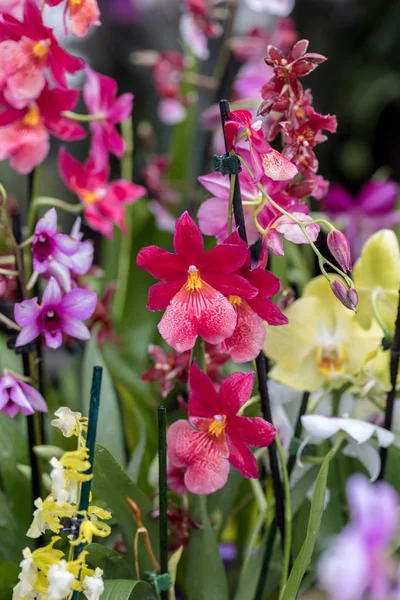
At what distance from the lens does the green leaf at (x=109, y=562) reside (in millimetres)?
428

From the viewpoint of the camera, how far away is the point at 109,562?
0.44 meters

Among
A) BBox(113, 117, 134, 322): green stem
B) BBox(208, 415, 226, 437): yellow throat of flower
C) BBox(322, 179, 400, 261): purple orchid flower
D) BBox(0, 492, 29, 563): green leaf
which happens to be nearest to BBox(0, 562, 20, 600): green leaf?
BBox(0, 492, 29, 563): green leaf

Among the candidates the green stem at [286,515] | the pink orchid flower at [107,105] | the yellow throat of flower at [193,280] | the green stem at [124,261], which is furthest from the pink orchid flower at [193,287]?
the green stem at [124,261]

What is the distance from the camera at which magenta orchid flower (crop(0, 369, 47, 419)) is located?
431mm

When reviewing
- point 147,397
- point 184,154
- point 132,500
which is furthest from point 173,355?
point 184,154

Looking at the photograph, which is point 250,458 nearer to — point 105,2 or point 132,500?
point 132,500

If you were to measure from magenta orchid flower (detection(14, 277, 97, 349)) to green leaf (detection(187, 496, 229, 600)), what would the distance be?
0.14 meters

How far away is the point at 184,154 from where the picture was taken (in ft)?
3.30

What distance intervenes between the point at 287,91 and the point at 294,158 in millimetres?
37

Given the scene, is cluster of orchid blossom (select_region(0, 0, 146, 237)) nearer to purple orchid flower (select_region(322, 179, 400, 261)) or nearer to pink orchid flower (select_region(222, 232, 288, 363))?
pink orchid flower (select_region(222, 232, 288, 363))

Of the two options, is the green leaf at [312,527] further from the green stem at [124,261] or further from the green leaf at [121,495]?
the green stem at [124,261]

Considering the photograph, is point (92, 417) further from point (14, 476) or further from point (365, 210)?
point (365, 210)

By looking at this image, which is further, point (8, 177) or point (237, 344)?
point (8, 177)

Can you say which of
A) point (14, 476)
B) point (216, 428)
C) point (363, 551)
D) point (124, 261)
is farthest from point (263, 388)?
point (124, 261)
